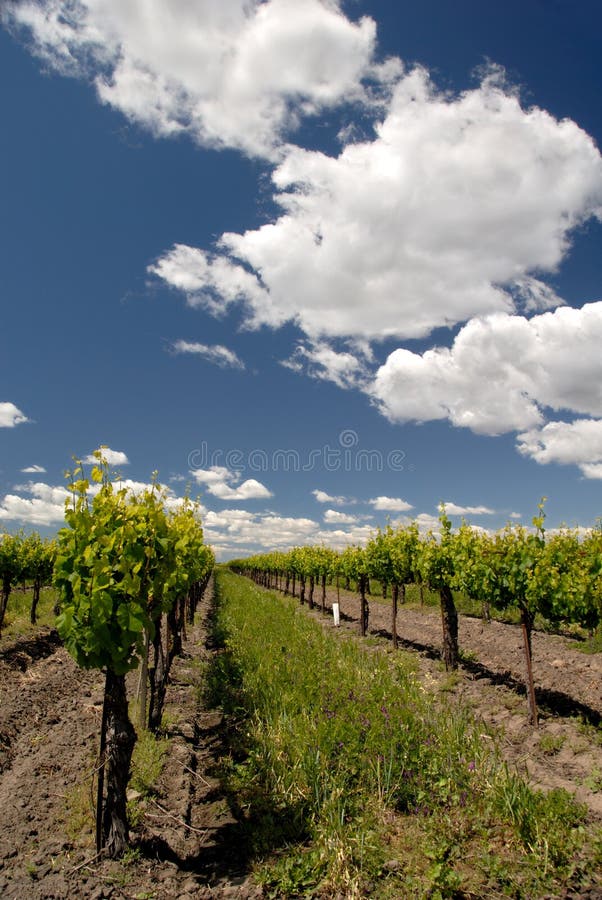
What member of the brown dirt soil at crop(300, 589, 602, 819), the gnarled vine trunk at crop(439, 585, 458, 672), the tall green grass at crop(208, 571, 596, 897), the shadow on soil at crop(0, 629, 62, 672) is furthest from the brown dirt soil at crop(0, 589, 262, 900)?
the gnarled vine trunk at crop(439, 585, 458, 672)

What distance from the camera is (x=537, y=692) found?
10031 millimetres

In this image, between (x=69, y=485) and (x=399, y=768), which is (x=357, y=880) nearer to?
(x=399, y=768)

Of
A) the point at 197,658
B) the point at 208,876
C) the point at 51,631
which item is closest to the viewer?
the point at 208,876

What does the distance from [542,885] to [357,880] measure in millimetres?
1519

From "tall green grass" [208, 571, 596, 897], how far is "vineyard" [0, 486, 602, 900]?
0.08 feet

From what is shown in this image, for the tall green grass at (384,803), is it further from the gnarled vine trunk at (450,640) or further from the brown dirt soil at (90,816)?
the gnarled vine trunk at (450,640)

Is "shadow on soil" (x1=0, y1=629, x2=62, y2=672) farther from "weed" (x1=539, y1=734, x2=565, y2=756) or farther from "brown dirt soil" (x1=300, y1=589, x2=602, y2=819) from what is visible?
"weed" (x1=539, y1=734, x2=565, y2=756)

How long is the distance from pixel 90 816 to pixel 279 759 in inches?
82.9

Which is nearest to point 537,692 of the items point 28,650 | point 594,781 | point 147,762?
point 594,781

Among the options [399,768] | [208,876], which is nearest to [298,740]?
[399,768]

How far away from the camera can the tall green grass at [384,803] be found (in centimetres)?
432

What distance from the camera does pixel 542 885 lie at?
4180mm

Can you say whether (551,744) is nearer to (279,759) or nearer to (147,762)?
(279,759)

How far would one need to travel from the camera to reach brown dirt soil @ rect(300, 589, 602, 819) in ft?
22.1
